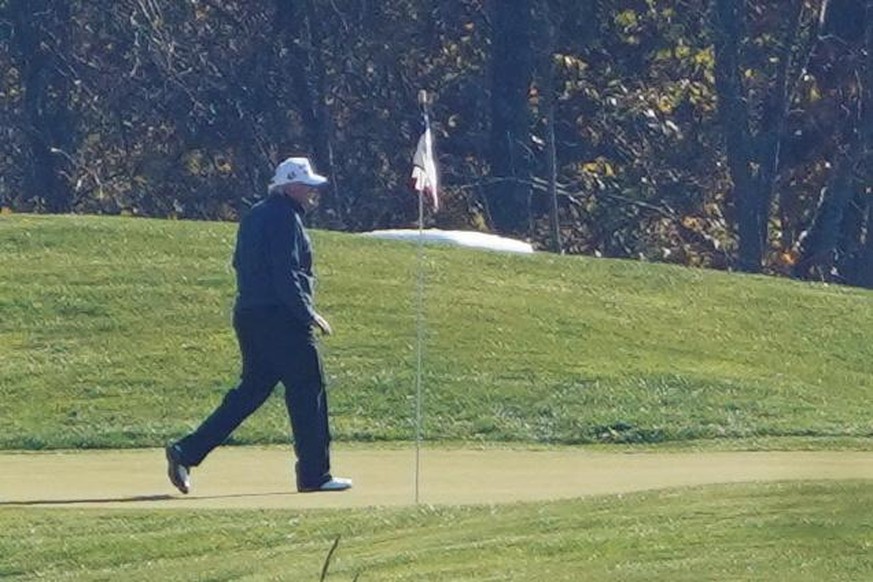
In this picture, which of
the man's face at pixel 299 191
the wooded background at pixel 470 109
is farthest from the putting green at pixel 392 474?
the wooded background at pixel 470 109

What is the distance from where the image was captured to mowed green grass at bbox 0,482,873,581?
1082cm

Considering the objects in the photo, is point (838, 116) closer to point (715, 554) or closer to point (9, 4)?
point (9, 4)

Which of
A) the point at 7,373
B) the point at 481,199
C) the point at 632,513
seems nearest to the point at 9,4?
the point at 481,199

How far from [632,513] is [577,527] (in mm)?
478

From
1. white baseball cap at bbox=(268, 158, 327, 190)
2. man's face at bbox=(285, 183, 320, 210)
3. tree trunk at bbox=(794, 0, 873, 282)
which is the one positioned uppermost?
white baseball cap at bbox=(268, 158, 327, 190)

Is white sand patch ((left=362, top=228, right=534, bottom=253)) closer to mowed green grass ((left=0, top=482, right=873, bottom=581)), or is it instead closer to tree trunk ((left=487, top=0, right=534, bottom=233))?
mowed green grass ((left=0, top=482, right=873, bottom=581))

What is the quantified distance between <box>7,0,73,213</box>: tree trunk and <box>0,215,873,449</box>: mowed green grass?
1956 centimetres

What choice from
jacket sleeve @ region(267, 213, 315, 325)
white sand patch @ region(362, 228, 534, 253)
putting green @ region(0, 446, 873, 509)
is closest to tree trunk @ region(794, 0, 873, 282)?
white sand patch @ region(362, 228, 534, 253)

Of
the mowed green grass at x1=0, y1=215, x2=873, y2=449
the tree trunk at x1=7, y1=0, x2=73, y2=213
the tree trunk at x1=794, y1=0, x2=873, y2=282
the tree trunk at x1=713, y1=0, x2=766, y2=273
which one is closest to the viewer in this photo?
the mowed green grass at x1=0, y1=215, x2=873, y2=449

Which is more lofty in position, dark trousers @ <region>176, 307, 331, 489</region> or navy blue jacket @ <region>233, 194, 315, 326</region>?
navy blue jacket @ <region>233, 194, 315, 326</region>

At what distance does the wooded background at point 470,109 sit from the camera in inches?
1718

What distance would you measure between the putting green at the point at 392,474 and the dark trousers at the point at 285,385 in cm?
20

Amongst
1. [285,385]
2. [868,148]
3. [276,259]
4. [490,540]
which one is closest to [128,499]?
[285,385]

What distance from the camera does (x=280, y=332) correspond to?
13.4 metres
